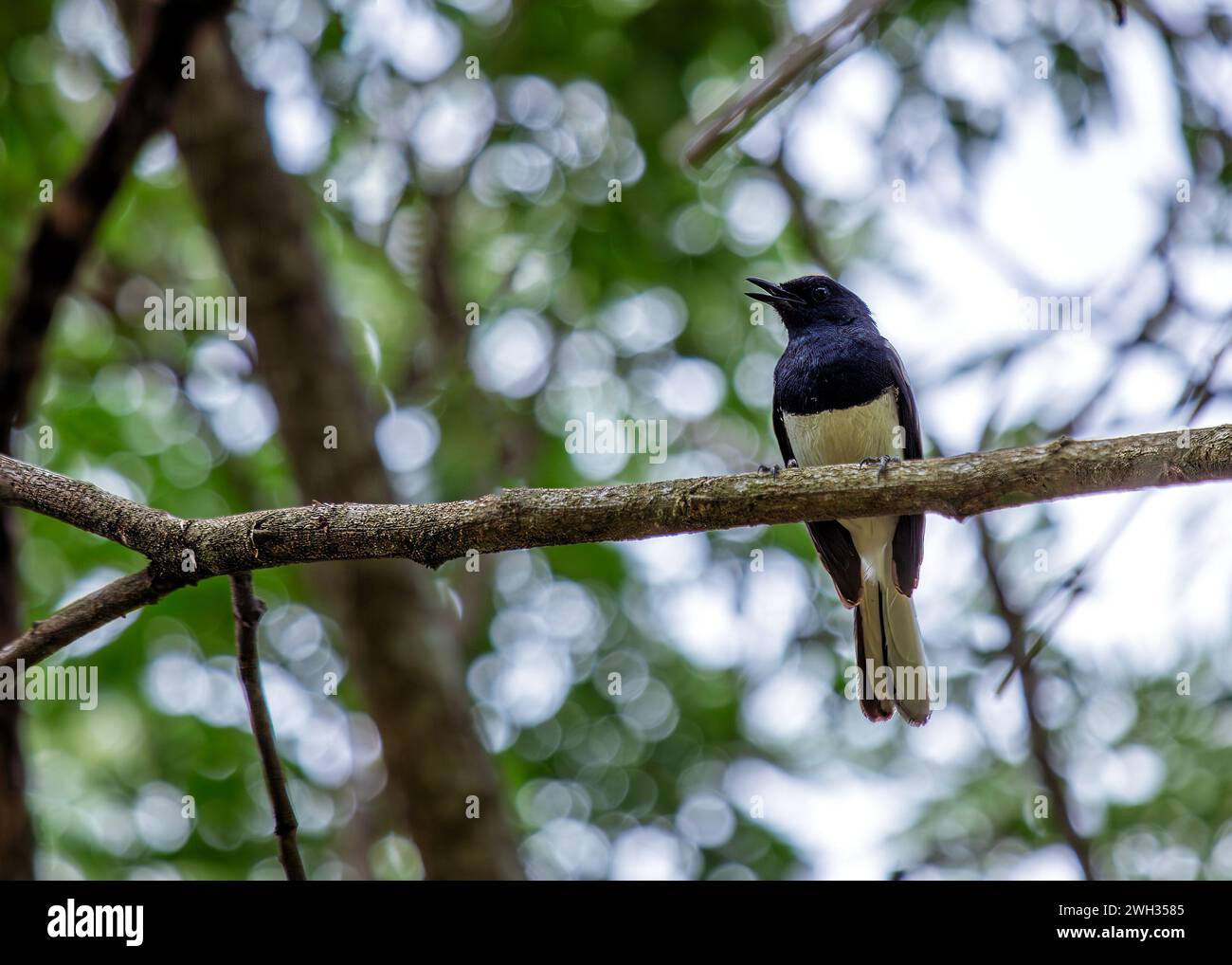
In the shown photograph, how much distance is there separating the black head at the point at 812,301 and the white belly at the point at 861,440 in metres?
0.53

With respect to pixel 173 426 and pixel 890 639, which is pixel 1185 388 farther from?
pixel 173 426

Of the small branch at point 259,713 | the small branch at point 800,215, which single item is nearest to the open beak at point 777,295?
the small branch at point 800,215

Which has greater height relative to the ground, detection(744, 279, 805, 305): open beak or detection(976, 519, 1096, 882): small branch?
detection(744, 279, 805, 305): open beak

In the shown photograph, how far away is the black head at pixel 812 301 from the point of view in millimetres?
4777

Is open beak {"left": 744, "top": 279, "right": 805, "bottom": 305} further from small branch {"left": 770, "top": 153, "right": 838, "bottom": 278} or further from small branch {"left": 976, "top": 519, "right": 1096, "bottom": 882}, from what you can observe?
small branch {"left": 976, "top": 519, "right": 1096, "bottom": 882}

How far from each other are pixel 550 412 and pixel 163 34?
3263 mm

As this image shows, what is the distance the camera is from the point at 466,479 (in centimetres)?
567

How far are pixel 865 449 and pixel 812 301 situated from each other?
31.0 inches

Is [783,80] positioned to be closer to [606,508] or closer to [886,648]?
[606,508]

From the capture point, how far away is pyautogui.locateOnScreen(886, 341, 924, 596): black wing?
431cm

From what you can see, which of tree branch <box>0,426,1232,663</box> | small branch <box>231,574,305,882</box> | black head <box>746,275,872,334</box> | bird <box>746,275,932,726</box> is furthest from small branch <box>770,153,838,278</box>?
small branch <box>231,574,305,882</box>

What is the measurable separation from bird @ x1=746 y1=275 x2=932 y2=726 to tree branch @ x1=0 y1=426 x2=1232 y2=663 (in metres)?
1.93

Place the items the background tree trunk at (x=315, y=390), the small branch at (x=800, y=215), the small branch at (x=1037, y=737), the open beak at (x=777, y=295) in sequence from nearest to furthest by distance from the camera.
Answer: the small branch at (x=1037, y=737)
the open beak at (x=777, y=295)
the background tree trunk at (x=315, y=390)
the small branch at (x=800, y=215)

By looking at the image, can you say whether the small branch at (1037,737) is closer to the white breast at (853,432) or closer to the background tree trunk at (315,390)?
the white breast at (853,432)
